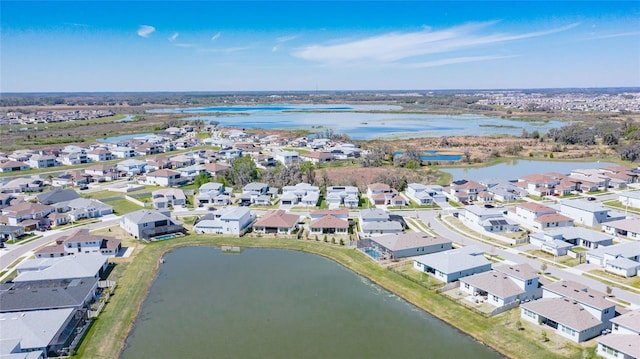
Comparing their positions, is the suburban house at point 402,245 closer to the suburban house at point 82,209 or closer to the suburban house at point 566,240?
the suburban house at point 566,240

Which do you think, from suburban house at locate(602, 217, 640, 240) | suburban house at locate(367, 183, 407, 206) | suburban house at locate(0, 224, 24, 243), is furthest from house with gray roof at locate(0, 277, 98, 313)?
A: suburban house at locate(602, 217, 640, 240)

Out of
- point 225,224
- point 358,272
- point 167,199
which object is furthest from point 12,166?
point 358,272

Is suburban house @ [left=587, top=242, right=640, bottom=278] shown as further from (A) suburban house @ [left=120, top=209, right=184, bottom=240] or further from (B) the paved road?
(A) suburban house @ [left=120, top=209, right=184, bottom=240]

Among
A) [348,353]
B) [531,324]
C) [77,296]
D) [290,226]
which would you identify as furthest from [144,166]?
[531,324]

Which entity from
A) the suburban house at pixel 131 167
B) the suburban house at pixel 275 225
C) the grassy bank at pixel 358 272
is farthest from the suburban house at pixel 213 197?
the suburban house at pixel 131 167

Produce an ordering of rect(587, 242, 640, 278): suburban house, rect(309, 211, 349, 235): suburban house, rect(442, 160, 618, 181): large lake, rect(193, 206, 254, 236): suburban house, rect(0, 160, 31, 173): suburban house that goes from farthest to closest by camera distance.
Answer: rect(0, 160, 31, 173): suburban house → rect(442, 160, 618, 181): large lake → rect(193, 206, 254, 236): suburban house → rect(309, 211, 349, 235): suburban house → rect(587, 242, 640, 278): suburban house
